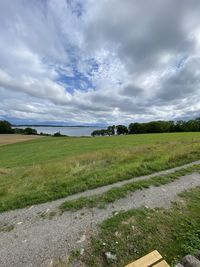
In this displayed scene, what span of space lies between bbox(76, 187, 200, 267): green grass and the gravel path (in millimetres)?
341

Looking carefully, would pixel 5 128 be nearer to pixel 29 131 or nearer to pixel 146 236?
pixel 29 131

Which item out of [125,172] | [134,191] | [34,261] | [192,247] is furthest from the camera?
[125,172]

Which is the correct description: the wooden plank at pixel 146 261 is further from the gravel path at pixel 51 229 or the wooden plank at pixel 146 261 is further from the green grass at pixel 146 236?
the gravel path at pixel 51 229

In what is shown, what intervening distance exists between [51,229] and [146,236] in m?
2.25

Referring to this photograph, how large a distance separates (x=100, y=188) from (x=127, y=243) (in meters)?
3.19

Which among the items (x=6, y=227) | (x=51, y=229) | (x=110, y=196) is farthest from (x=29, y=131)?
(x=51, y=229)

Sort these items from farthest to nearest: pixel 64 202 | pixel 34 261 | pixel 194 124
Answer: pixel 194 124, pixel 64 202, pixel 34 261

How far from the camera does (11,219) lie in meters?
5.04

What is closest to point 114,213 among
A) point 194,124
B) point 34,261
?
point 34,261

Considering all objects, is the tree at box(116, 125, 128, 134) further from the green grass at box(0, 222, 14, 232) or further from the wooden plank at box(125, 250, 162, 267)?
the wooden plank at box(125, 250, 162, 267)

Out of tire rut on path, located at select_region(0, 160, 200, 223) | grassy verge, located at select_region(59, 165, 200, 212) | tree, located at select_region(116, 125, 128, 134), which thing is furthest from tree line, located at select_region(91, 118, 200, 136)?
tire rut on path, located at select_region(0, 160, 200, 223)

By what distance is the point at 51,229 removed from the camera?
435 cm

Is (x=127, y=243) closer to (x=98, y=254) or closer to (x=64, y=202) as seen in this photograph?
(x=98, y=254)

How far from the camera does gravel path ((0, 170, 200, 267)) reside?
3551 millimetres
